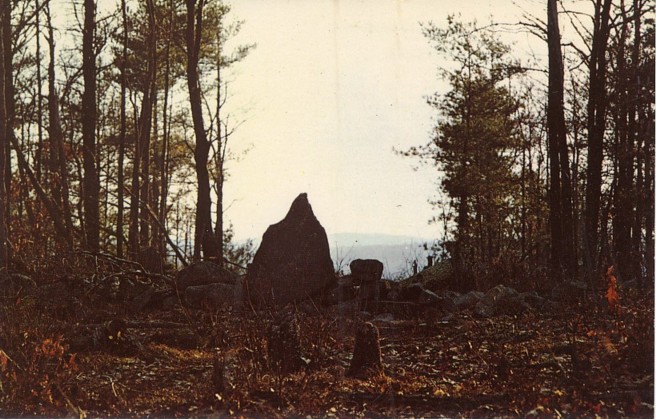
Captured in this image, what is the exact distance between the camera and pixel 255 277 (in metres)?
12.5

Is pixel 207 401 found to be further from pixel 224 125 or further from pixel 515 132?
pixel 515 132

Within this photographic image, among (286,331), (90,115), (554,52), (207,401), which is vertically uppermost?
(554,52)

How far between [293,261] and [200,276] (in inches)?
73.2

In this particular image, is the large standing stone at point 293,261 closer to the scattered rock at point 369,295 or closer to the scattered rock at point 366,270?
the scattered rock at point 366,270

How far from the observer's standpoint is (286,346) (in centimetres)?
716

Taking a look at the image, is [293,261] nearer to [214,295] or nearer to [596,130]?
[214,295]

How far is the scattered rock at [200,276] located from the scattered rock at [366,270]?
2.46 meters

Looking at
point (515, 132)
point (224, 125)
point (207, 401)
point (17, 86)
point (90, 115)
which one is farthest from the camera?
point (515, 132)

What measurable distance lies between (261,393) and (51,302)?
689 centimetres

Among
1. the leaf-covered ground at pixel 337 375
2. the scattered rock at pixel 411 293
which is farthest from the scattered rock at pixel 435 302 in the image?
the leaf-covered ground at pixel 337 375

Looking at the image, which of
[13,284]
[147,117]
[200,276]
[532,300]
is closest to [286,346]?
[532,300]

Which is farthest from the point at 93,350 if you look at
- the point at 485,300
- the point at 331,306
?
the point at 485,300

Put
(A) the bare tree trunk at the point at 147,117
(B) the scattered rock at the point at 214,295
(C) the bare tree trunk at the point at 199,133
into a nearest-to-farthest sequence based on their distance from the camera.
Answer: (B) the scattered rock at the point at 214,295 → (C) the bare tree trunk at the point at 199,133 → (A) the bare tree trunk at the point at 147,117

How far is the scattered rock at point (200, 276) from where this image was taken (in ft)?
42.7
